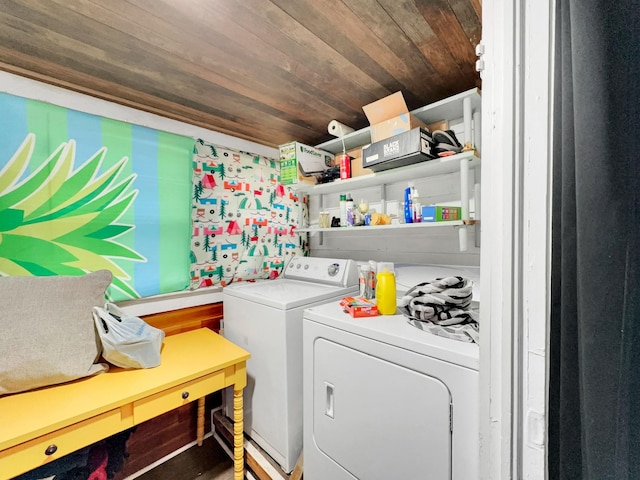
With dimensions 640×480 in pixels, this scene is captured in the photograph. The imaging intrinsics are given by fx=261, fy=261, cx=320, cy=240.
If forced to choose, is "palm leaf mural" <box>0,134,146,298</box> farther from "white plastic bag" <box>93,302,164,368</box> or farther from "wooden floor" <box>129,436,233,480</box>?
"wooden floor" <box>129,436,233,480</box>

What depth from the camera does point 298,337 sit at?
4.90 ft

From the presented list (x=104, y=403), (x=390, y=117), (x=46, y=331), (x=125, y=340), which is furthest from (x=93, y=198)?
(x=390, y=117)

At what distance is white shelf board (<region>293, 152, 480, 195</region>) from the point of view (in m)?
1.49

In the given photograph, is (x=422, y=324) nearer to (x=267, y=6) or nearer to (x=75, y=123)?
(x=267, y=6)

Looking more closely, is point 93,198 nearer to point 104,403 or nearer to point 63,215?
point 63,215

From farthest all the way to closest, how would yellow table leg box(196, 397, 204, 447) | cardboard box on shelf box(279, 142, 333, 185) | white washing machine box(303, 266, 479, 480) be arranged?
cardboard box on shelf box(279, 142, 333, 185)
yellow table leg box(196, 397, 204, 447)
white washing machine box(303, 266, 479, 480)

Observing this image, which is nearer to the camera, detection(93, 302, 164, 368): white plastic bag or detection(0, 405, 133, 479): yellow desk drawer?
detection(0, 405, 133, 479): yellow desk drawer

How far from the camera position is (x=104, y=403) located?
1072 millimetres

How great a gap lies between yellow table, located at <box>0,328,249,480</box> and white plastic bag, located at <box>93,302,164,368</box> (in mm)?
54

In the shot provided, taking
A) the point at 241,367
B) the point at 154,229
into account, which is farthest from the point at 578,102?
the point at 154,229

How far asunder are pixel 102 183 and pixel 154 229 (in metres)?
0.38

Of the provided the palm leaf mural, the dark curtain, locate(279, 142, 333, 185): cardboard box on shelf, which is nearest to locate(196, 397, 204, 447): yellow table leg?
the palm leaf mural

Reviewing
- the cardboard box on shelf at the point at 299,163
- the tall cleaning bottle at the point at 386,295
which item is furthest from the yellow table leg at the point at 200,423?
the cardboard box on shelf at the point at 299,163

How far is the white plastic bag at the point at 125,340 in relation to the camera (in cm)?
125
